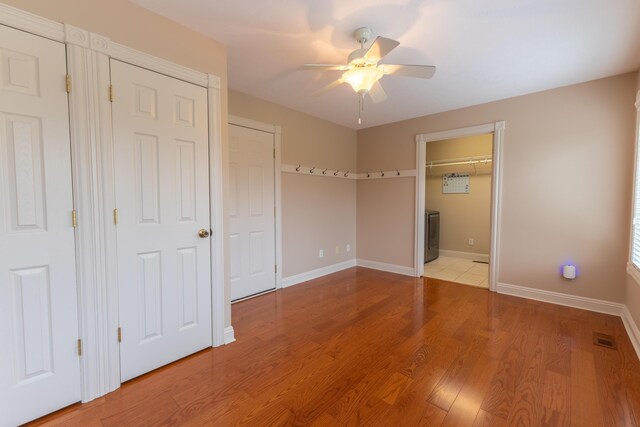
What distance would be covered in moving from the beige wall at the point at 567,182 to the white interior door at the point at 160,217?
11.1ft

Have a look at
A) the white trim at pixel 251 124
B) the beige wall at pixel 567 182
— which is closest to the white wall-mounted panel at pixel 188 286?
the white trim at pixel 251 124

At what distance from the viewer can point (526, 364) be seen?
198 centimetres

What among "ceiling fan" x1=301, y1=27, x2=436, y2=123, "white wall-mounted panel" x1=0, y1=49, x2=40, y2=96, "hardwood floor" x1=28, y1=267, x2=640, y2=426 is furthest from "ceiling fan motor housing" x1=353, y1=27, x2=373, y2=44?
"hardwood floor" x1=28, y1=267, x2=640, y2=426

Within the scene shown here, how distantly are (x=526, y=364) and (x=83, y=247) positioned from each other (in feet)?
9.92

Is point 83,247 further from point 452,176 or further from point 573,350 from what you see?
point 452,176

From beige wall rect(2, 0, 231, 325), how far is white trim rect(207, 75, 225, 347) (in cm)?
7

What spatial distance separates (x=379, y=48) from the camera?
1732mm

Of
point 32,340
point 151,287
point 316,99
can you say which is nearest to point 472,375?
point 151,287

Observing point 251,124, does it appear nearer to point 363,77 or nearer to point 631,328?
point 363,77

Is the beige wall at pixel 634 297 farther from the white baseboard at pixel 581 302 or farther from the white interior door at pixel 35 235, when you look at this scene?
the white interior door at pixel 35 235

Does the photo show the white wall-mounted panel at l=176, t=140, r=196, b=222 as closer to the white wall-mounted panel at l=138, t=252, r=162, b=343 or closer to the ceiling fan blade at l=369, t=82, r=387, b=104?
the white wall-mounted panel at l=138, t=252, r=162, b=343

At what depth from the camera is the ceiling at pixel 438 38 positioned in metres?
1.79

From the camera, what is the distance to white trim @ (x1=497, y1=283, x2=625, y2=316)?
9.32 feet

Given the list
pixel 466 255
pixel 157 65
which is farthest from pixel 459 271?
pixel 157 65
